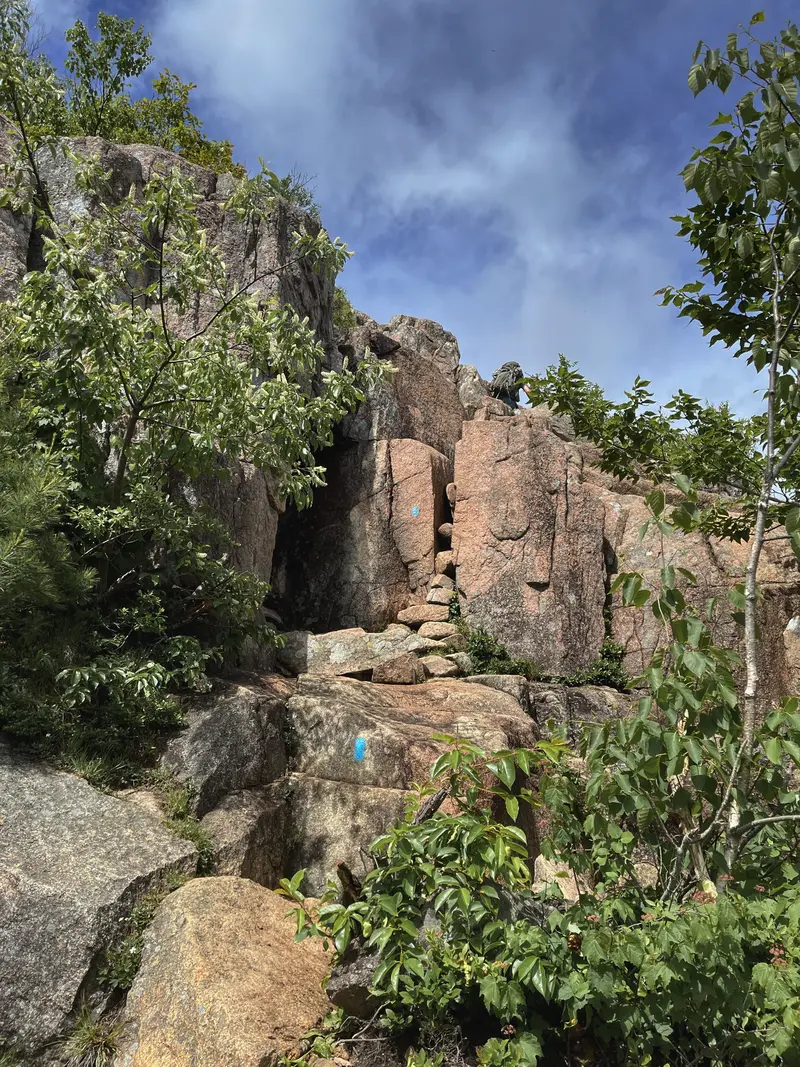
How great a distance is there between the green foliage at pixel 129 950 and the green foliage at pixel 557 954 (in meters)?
1.69

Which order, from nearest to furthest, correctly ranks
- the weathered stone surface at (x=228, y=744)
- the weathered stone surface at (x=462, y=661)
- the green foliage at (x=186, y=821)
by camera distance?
1. the green foliage at (x=186, y=821)
2. the weathered stone surface at (x=228, y=744)
3. the weathered stone surface at (x=462, y=661)

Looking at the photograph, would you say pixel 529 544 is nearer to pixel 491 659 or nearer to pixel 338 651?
pixel 491 659

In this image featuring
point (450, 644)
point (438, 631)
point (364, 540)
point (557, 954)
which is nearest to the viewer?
point (557, 954)

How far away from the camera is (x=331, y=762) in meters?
7.75

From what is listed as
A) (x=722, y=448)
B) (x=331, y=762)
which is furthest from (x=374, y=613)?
(x=722, y=448)

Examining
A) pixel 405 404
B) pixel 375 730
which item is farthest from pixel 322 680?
pixel 405 404

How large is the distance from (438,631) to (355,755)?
733 cm

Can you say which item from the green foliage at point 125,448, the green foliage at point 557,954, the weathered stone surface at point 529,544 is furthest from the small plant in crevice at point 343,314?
the green foliage at point 557,954

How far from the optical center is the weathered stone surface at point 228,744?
655cm

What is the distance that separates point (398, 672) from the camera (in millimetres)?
11891

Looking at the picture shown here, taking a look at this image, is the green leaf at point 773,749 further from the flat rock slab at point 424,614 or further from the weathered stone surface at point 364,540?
the weathered stone surface at point 364,540

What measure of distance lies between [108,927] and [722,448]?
580 centimetres

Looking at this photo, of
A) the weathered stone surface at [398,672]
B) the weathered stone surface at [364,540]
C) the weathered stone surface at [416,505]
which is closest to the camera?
the weathered stone surface at [398,672]

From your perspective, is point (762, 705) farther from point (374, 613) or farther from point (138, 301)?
point (138, 301)
